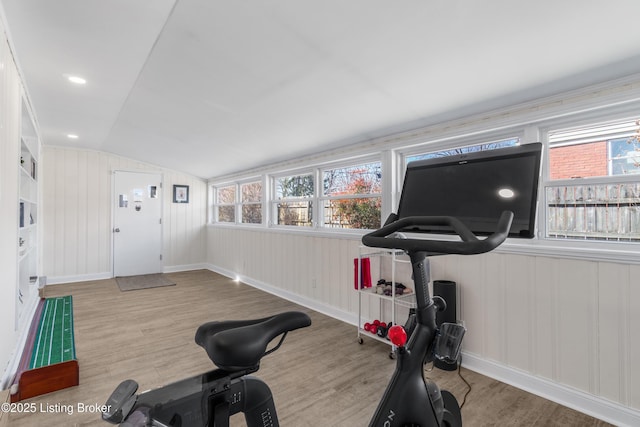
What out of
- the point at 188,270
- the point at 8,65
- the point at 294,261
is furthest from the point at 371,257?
the point at 188,270

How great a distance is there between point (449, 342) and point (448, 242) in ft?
1.17

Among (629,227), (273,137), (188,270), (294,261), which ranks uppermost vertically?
(273,137)

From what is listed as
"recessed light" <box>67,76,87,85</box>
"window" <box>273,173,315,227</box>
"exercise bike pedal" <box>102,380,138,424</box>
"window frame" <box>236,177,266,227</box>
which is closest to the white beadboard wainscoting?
"window" <box>273,173,315,227</box>

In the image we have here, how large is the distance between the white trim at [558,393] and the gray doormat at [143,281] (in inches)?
190

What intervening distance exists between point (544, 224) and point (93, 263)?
6.83 metres

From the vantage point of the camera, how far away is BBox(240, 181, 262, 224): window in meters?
5.52

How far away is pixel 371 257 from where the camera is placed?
11.0 ft

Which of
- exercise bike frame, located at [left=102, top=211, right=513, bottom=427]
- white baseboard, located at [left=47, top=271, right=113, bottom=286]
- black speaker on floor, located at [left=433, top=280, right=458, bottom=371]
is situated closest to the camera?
exercise bike frame, located at [left=102, top=211, right=513, bottom=427]

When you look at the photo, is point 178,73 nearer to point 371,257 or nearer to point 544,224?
point 371,257

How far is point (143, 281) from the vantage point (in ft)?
18.4

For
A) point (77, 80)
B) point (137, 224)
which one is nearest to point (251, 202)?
point (137, 224)

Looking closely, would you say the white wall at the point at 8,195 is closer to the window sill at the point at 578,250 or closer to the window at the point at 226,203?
the window sill at the point at 578,250

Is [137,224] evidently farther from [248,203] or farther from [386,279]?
[386,279]

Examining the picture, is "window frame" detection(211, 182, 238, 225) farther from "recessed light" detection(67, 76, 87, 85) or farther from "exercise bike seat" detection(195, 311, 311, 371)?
"exercise bike seat" detection(195, 311, 311, 371)
